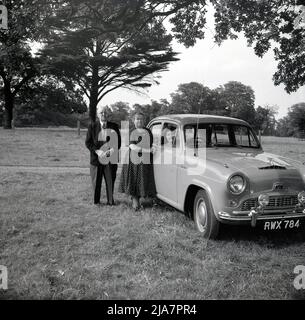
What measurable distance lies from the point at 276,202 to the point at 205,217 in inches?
38.6

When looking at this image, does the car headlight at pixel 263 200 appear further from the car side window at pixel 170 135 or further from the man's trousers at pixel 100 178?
the man's trousers at pixel 100 178

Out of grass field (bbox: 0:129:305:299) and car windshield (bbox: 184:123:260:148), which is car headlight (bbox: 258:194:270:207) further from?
car windshield (bbox: 184:123:260:148)

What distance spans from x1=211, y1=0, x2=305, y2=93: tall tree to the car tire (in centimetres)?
561

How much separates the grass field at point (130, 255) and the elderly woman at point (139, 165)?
1.14 ft

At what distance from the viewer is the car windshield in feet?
19.9

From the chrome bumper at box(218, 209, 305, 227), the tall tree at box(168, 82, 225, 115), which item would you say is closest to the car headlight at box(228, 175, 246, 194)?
the chrome bumper at box(218, 209, 305, 227)

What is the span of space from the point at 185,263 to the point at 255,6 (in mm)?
7679

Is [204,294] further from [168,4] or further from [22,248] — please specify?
[168,4]

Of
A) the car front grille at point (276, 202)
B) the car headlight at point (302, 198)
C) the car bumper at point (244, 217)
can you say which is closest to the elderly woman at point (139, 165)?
the car bumper at point (244, 217)

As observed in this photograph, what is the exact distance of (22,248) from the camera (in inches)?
185

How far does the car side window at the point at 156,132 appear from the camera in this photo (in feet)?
22.7

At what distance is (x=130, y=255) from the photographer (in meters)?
4.60
